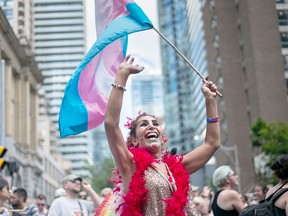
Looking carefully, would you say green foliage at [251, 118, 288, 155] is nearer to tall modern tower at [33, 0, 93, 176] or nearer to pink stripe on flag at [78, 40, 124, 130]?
pink stripe on flag at [78, 40, 124, 130]

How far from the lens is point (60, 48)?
465ft

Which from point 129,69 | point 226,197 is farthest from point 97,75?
point 226,197

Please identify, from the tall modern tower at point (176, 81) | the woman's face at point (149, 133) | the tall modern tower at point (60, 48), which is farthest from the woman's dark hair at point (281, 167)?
the tall modern tower at point (176, 81)

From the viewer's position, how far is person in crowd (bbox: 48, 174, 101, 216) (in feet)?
25.1

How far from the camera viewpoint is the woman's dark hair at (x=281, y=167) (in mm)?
4793

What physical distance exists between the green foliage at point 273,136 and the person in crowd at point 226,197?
25718 millimetres

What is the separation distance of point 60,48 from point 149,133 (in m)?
140

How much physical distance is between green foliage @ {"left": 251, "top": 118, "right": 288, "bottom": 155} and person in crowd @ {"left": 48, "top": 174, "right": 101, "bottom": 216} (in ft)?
81.3

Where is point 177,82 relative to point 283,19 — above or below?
above

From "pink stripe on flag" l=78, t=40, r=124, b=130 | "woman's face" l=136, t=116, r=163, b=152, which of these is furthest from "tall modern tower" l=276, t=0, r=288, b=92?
"woman's face" l=136, t=116, r=163, b=152

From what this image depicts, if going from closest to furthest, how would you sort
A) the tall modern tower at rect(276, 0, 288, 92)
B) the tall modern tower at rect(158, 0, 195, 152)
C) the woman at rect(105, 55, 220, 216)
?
the woman at rect(105, 55, 220, 216) → the tall modern tower at rect(276, 0, 288, 92) → the tall modern tower at rect(158, 0, 195, 152)

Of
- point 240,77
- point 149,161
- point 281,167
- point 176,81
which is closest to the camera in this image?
point 149,161

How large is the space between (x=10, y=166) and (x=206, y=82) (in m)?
15.4

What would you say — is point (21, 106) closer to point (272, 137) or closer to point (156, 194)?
point (272, 137)
